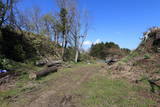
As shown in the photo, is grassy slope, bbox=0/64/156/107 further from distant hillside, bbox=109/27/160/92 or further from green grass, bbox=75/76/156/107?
distant hillside, bbox=109/27/160/92

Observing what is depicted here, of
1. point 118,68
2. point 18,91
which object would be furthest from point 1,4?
point 118,68

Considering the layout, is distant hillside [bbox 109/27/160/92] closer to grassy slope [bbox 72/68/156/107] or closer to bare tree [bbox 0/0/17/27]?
grassy slope [bbox 72/68/156/107]

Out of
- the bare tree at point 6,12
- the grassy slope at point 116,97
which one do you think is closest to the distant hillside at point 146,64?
the grassy slope at point 116,97

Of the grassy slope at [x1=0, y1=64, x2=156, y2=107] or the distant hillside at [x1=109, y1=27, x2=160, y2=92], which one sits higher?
the distant hillside at [x1=109, y1=27, x2=160, y2=92]

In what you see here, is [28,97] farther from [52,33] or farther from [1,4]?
[52,33]

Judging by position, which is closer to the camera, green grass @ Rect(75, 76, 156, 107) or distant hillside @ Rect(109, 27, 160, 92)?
green grass @ Rect(75, 76, 156, 107)

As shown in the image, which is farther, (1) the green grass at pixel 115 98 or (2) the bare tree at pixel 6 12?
(2) the bare tree at pixel 6 12

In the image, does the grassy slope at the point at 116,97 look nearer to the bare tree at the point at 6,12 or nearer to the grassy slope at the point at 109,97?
the grassy slope at the point at 109,97

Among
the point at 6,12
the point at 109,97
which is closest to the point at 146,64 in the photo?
the point at 109,97

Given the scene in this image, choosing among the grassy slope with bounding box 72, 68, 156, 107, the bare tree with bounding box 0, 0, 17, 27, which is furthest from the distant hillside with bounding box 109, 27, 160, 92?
the bare tree with bounding box 0, 0, 17, 27

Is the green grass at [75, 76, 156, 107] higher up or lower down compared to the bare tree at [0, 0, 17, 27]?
lower down

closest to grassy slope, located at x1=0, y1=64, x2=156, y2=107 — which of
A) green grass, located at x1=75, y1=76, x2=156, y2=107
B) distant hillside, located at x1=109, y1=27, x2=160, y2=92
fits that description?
green grass, located at x1=75, y1=76, x2=156, y2=107

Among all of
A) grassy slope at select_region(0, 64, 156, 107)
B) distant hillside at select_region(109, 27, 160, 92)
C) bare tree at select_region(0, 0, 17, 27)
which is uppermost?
bare tree at select_region(0, 0, 17, 27)

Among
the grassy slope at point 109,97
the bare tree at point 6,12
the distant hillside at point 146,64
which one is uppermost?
the bare tree at point 6,12
